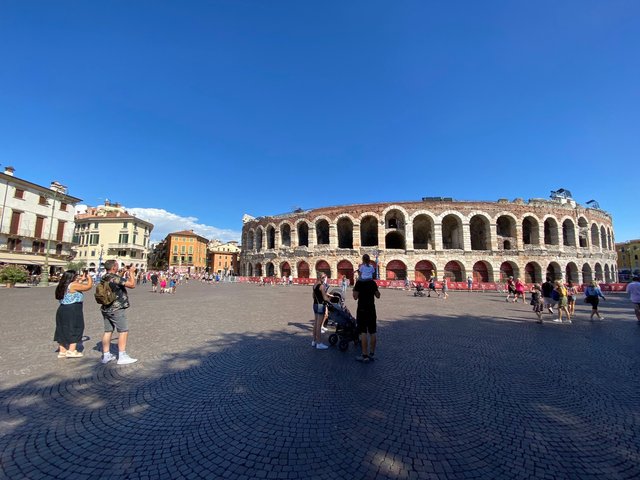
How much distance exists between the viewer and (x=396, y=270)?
32094mm

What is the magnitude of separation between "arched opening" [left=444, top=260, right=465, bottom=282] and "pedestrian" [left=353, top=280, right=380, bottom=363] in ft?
94.6

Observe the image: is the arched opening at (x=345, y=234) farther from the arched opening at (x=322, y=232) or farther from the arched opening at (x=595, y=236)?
the arched opening at (x=595, y=236)

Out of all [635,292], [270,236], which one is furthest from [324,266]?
[635,292]

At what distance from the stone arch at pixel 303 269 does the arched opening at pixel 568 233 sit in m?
30.8

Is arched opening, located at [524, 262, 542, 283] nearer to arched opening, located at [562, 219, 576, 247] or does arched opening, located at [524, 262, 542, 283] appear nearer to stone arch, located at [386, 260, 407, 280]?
arched opening, located at [562, 219, 576, 247]

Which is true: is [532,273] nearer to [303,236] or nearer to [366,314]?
[303,236]

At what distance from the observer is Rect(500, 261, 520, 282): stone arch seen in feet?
100

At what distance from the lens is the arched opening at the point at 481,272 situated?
3083 cm

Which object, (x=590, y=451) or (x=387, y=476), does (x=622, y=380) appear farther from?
(x=387, y=476)

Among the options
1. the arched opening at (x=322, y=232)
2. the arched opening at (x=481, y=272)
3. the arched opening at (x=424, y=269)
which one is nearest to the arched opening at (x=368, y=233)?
the arched opening at (x=322, y=232)

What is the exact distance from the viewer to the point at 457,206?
3156 centimetres

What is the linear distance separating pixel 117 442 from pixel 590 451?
4.62m

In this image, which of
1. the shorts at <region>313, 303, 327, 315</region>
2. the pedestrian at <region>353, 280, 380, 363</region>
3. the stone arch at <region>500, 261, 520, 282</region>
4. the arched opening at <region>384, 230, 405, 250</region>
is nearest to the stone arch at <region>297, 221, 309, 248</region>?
the arched opening at <region>384, 230, 405, 250</region>

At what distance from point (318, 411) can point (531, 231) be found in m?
38.8
